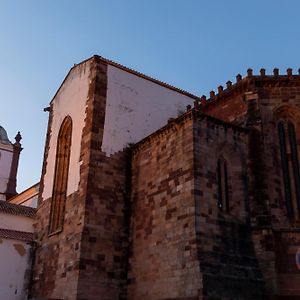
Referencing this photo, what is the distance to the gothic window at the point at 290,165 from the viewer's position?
16.0m

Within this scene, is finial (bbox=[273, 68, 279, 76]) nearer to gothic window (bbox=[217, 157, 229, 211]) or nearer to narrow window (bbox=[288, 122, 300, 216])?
narrow window (bbox=[288, 122, 300, 216])

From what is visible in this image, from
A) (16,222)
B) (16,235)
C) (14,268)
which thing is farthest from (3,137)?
(14,268)

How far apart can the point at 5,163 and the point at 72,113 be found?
58.8ft

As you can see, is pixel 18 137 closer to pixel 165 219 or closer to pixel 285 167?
pixel 165 219

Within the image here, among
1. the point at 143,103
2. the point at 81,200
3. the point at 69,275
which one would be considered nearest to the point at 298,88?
the point at 143,103

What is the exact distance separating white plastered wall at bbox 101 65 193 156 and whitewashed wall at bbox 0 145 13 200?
1920cm

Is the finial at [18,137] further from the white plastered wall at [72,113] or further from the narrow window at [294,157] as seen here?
the narrow window at [294,157]

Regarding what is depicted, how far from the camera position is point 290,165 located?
54.6ft

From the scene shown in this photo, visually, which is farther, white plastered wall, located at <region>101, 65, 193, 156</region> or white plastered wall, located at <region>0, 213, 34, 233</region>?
white plastered wall, located at <region>0, 213, 34, 233</region>

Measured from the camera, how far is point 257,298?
44.9 ft

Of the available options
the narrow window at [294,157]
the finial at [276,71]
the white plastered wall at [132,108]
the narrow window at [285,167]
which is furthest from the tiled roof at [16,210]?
the finial at [276,71]

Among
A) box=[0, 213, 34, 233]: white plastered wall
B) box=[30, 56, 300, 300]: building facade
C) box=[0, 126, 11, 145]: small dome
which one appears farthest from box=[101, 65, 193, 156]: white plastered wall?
box=[0, 126, 11, 145]: small dome

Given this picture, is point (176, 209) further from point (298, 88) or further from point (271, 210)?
point (298, 88)

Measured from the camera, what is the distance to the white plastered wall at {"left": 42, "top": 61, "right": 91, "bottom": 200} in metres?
18.6
